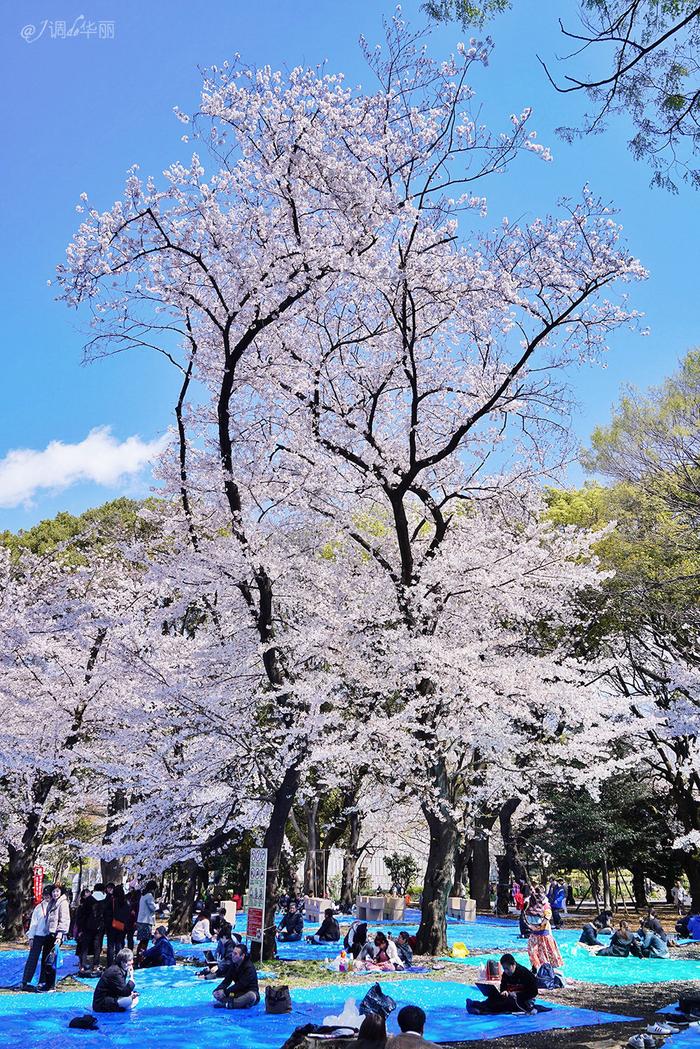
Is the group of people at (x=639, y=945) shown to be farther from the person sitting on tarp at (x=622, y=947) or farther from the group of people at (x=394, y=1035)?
the group of people at (x=394, y=1035)

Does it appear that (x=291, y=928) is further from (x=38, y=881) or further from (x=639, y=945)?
(x=639, y=945)

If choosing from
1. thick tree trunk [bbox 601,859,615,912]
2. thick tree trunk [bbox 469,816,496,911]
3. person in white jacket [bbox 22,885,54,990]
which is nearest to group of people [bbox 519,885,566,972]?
person in white jacket [bbox 22,885,54,990]

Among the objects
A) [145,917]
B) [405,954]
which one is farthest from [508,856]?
[145,917]

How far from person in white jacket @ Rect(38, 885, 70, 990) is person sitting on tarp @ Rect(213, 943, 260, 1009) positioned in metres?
2.25

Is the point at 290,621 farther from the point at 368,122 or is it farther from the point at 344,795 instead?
the point at 344,795

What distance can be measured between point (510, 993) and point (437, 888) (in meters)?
4.93

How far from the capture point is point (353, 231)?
10.8 meters

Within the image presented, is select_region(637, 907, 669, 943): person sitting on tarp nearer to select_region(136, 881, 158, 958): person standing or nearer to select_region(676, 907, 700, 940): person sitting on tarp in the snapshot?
select_region(676, 907, 700, 940): person sitting on tarp

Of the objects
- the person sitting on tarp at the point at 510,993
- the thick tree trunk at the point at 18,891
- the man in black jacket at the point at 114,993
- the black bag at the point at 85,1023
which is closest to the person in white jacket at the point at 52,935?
the man in black jacket at the point at 114,993

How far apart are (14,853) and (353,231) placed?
1539 cm

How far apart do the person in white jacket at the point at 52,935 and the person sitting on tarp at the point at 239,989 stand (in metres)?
2.25

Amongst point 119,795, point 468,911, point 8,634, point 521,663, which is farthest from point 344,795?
point 8,634

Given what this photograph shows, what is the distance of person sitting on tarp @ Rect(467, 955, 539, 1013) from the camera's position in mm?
9656

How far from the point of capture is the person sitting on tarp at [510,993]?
31.7 feet
